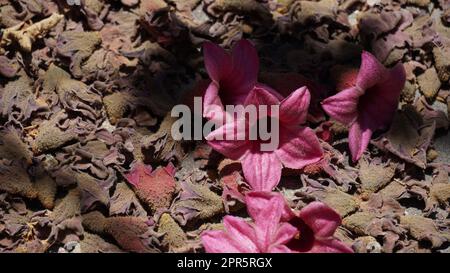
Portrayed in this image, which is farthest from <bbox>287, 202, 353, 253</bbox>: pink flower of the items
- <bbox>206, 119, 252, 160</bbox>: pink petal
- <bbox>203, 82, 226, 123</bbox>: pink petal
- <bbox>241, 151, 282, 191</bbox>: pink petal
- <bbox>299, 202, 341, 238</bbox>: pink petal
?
<bbox>203, 82, 226, 123</bbox>: pink petal

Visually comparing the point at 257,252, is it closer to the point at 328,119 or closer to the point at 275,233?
the point at 275,233

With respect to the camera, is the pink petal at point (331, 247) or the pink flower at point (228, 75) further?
the pink flower at point (228, 75)

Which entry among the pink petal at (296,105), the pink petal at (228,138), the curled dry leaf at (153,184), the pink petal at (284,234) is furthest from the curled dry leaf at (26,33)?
the pink petal at (284,234)

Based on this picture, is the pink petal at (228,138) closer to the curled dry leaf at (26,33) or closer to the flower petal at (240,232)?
the flower petal at (240,232)

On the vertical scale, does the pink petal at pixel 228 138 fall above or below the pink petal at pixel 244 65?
below

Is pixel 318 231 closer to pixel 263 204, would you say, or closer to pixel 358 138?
pixel 263 204

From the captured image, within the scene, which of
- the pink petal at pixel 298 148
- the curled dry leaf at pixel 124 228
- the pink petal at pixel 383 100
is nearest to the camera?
the curled dry leaf at pixel 124 228

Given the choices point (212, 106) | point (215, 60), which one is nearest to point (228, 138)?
point (212, 106)

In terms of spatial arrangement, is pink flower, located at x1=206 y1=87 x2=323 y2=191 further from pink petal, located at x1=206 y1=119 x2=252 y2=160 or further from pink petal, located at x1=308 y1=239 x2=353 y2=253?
pink petal, located at x1=308 y1=239 x2=353 y2=253
